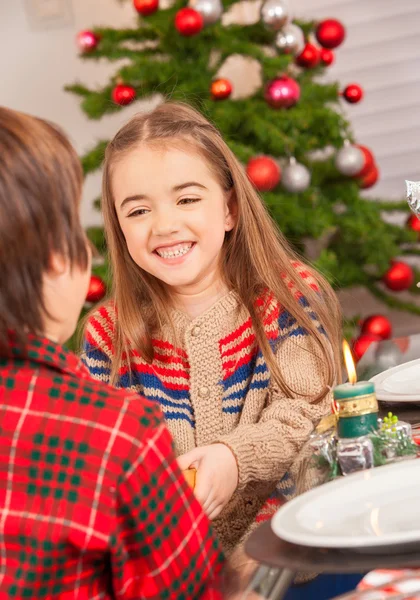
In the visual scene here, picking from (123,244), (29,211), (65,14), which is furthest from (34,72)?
(29,211)

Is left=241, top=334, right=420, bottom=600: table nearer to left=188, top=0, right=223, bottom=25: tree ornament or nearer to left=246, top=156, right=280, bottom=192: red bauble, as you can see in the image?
left=246, top=156, right=280, bottom=192: red bauble

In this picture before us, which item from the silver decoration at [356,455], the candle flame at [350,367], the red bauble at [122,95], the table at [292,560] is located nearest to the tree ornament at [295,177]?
the red bauble at [122,95]

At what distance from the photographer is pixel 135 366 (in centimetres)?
142

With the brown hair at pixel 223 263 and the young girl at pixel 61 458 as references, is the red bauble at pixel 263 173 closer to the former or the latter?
the brown hair at pixel 223 263

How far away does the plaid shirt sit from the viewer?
0.61 m

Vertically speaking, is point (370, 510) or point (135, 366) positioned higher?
point (370, 510)

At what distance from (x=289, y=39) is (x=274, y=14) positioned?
0.12 m

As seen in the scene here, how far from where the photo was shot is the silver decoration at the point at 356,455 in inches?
28.4

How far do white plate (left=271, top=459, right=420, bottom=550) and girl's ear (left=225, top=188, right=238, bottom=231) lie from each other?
2.77 ft

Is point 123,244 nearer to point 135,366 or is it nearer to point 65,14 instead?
point 135,366

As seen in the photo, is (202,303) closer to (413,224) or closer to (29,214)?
(29,214)

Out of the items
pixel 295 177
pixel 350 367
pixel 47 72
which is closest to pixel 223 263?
pixel 350 367

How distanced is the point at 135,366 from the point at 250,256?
10.9 inches

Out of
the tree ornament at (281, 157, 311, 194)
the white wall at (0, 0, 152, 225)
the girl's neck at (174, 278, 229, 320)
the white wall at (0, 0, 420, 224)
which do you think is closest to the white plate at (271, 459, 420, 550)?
the girl's neck at (174, 278, 229, 320)
